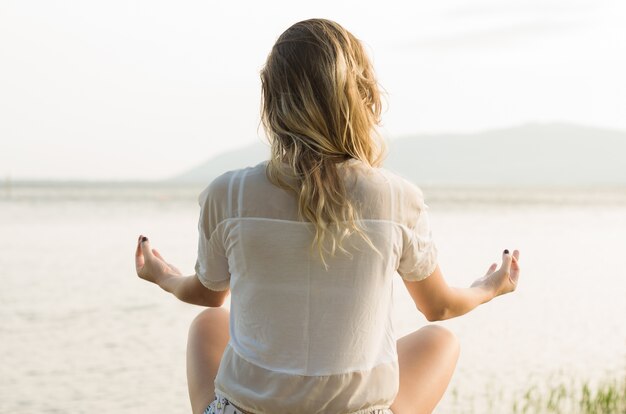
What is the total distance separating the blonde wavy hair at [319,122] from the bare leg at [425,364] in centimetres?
51

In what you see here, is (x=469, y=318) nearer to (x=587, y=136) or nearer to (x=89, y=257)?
(x=89, y=257)

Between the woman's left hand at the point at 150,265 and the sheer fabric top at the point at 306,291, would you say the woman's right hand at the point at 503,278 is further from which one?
the woman's left hand at the point at 150,265

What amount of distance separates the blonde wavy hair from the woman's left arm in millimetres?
460

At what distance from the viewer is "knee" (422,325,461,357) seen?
256cm

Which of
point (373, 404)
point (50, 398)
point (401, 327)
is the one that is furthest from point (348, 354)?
point (401, 327)

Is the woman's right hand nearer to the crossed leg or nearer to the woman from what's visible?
A: the crossed leg

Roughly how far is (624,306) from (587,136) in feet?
576

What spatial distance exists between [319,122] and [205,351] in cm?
81

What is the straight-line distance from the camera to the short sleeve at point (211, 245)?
2238 millimetres

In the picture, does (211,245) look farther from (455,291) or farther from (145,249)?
(455,291)

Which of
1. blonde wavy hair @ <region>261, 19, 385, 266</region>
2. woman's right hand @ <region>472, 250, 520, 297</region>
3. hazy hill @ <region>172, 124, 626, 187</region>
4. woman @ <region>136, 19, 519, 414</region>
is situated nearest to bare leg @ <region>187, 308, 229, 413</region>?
woman @ <region>136, 19, 519, 414</region>

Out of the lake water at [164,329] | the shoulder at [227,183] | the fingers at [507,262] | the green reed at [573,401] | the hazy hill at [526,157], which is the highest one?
the shoulder at [227,183]

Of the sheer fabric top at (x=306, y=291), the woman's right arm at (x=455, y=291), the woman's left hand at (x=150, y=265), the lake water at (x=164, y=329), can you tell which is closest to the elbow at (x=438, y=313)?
the woman's right arm at (x=455, y=291)

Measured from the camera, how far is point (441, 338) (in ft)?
8.41
